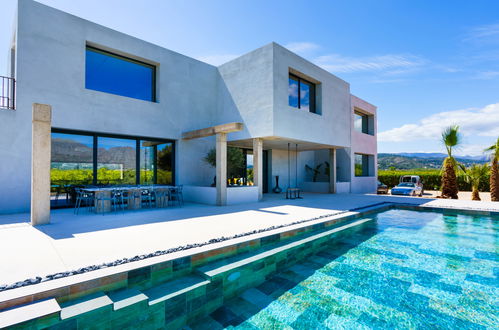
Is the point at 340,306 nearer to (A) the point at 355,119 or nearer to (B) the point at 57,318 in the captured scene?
(B) the point at 57,318

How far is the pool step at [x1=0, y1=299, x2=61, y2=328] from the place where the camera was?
1.97m

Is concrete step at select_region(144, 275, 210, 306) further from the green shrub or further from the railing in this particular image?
the green shrub

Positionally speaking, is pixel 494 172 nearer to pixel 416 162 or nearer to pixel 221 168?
pixel 221 168

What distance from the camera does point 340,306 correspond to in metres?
3.09

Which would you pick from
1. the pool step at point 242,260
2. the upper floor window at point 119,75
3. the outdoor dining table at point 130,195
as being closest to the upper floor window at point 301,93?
the upper floor window at point 119,75

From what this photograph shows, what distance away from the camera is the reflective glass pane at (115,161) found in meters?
9.09

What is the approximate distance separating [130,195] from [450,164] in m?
15.8

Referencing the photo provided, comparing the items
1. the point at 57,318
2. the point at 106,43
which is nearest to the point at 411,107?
the point at 106,43

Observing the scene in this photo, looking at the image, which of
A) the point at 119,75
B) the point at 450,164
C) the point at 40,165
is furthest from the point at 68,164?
the point at 450,164

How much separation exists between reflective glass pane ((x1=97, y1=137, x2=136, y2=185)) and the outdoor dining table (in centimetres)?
137

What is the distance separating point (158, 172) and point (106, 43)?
5149 millimetres

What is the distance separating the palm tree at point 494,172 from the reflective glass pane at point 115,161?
56.0ft

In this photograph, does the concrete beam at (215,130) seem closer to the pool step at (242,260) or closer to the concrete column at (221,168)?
the concrete column at (221,168)

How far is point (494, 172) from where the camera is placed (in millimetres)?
12789
